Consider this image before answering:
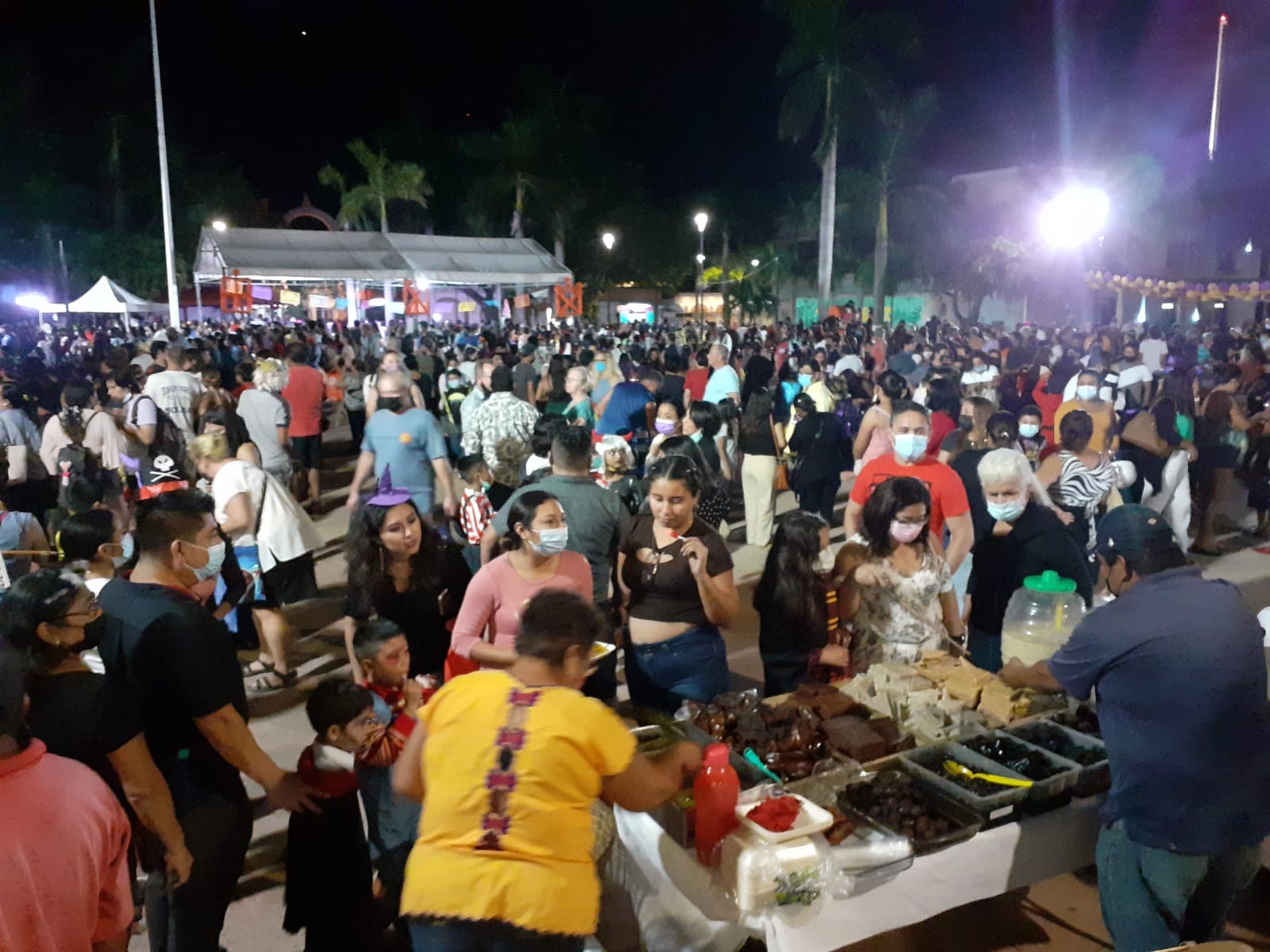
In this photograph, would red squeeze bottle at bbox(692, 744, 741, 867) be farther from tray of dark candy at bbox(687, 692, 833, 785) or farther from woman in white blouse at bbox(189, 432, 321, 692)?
woman in white blouse at bbox(189, 432, 321, 692)

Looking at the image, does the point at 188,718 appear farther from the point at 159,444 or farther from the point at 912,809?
the point at 159,444

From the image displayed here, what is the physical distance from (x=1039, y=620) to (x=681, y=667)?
5.69ft

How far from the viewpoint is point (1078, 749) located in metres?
3.33

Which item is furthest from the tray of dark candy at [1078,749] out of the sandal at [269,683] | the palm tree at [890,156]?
the palm tree at [890,156]

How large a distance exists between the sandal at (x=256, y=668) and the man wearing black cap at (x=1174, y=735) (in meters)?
5.04

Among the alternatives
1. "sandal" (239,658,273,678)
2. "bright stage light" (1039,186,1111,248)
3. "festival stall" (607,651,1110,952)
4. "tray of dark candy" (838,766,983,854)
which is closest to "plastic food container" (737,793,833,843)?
"festival stall" (607,651,1110,952)

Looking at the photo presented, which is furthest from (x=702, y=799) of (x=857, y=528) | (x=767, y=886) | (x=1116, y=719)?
(x=857, y=528)

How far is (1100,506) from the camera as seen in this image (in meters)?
6.32

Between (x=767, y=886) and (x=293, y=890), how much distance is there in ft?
5.38

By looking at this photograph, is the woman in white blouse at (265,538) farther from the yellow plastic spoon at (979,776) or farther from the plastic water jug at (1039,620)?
the plastic water jug at (1039,620)

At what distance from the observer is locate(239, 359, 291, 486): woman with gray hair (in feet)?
26.2

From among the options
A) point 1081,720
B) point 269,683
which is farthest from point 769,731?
point 269,683

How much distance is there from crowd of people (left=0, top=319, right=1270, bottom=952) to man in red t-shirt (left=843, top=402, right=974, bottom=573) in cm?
2

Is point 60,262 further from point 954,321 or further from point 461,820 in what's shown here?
point 461,820
